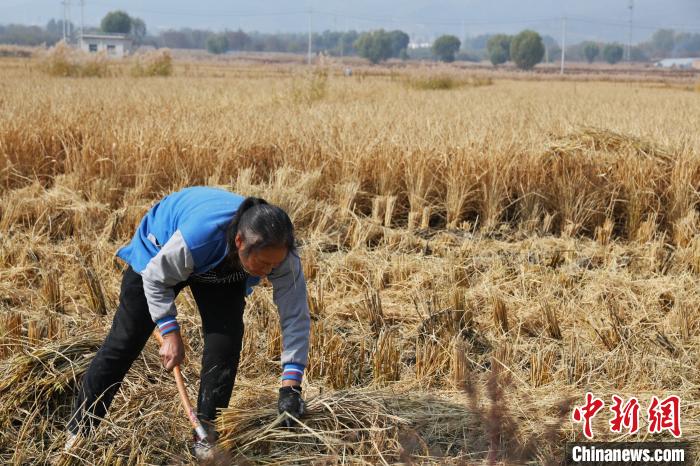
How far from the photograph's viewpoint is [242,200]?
2.56 meters

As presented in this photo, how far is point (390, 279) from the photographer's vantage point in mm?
4586

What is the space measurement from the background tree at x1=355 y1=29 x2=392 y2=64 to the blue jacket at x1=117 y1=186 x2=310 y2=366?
5215 inches

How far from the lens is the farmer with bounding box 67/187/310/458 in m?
2.32

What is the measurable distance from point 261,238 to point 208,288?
50 cm

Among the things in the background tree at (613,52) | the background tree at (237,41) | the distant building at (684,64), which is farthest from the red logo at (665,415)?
the background tree at (613,52)

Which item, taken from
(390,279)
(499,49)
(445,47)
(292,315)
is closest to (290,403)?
(292,315)

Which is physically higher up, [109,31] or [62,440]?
[109,31]

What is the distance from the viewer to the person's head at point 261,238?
2.25 m

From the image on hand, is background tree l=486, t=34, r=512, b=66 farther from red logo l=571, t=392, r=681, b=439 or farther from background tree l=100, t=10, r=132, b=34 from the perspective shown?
red logo l=571, t=392, r=681, b=439

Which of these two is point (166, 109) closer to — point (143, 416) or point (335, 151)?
point (335, 151)

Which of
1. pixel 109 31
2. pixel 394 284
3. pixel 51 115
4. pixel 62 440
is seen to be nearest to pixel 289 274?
pixel 62 440

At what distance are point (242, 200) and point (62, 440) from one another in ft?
3.67

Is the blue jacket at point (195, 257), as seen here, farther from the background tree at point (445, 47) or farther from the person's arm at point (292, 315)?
the background tree at point (445, 47)

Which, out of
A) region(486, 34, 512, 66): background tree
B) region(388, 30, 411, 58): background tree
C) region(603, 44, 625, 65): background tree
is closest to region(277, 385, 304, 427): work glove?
region(486, 34, 512, 66): background tree
